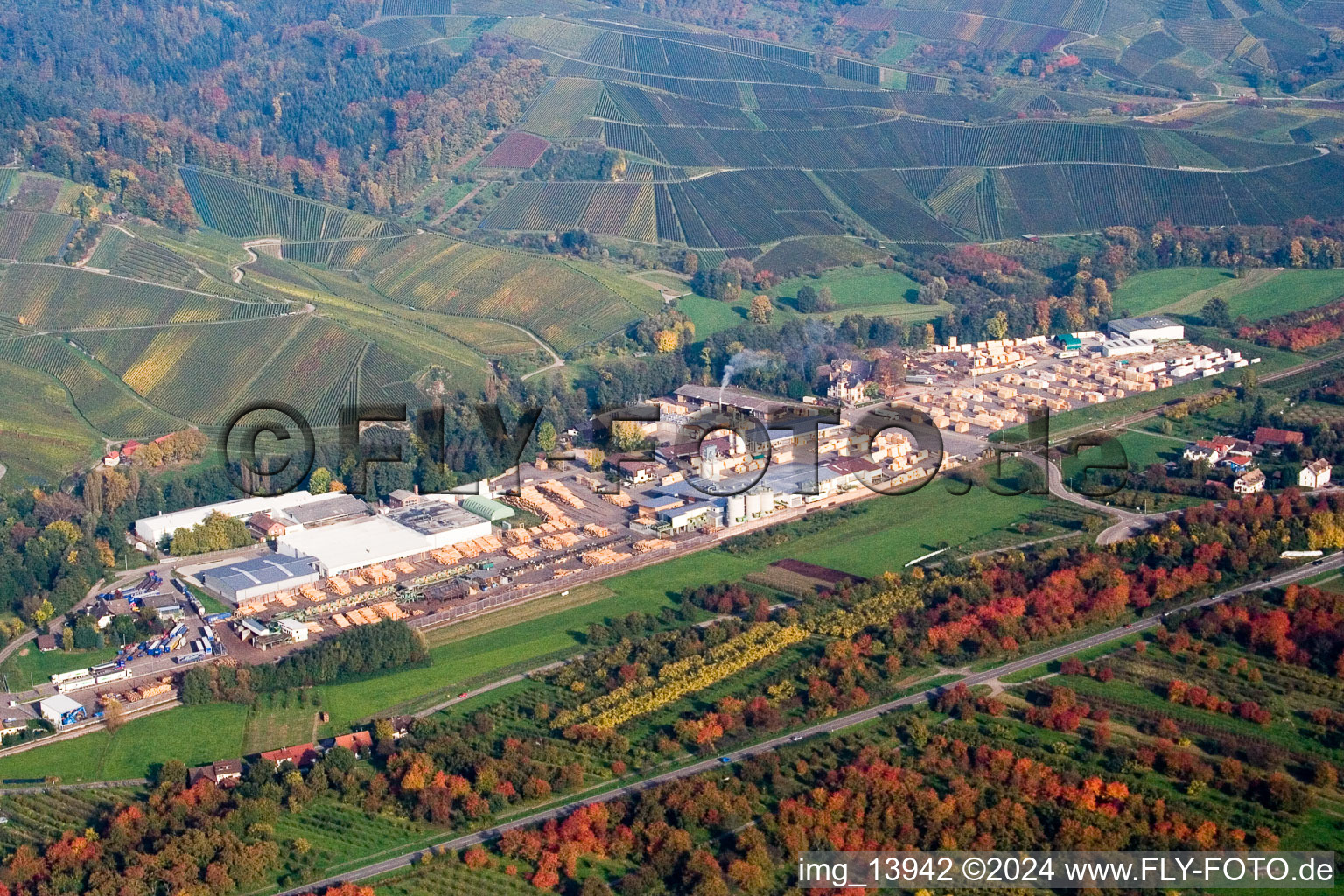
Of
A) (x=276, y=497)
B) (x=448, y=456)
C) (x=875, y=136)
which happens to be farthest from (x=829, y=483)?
(x=875, y=136)

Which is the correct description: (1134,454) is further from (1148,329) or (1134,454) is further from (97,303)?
(97,303)

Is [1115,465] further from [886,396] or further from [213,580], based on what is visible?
[213,580]

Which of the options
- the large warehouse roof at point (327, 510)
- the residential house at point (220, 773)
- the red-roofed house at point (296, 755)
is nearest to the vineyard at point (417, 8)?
the large warehouse roof at point (327, 510)

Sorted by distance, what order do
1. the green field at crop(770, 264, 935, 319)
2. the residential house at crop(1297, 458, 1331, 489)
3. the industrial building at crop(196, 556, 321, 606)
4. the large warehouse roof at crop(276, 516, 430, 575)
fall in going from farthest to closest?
the green field at crop(770, 264, 935, 319), the residential house at crop(1297, 458, 1331, 489), the large warehouse roof at crop(276, 516, 430, 575), the industrial building at crop(196, 556, 321, 606)

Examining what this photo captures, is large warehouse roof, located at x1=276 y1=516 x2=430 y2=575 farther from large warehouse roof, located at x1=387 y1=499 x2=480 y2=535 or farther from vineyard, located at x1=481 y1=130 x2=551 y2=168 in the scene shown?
vineyard, located at x1=481 y1=130 x2=551 y2=168

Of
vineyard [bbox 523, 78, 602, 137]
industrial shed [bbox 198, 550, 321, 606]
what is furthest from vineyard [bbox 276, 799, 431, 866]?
vineyard [bbox 523, 78, 602, 137]
